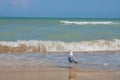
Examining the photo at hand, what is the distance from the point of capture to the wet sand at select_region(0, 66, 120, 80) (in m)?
12.8

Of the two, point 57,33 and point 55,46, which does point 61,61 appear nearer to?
point 55,46

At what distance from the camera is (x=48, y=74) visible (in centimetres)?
1345

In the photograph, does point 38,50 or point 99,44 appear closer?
point 38,50

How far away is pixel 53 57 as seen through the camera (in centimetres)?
1886

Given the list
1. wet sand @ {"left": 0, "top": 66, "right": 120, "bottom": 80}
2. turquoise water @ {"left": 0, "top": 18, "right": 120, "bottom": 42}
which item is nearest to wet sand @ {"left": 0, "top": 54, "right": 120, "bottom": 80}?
wet sand @ {"left": 0, "top": 66, "right": 120, "bottom": 80}

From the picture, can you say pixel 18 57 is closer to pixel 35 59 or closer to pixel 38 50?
pixel 35 59

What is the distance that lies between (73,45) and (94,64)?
9241 mm

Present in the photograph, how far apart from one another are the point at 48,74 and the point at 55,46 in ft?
36.6

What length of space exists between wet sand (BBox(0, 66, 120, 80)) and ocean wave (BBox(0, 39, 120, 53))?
6.67 metres

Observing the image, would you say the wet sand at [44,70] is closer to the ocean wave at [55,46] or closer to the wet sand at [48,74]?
the wet sand at [48,74]

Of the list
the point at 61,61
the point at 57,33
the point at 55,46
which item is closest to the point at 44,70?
the point at 61,61

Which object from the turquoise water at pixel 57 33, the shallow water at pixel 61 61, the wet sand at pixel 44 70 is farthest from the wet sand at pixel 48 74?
the turquoise water at pixel 57 33

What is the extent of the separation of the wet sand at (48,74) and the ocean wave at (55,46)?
6665 mm

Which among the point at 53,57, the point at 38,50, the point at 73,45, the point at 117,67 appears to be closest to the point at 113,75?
the point at 117,67
